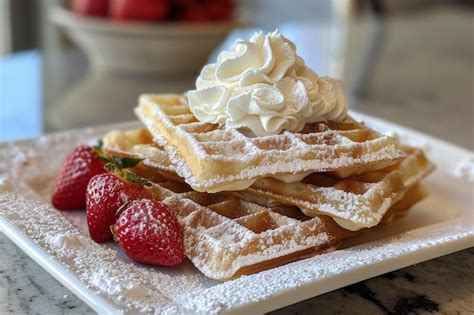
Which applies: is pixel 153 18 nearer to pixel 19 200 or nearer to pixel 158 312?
pixel 19 200

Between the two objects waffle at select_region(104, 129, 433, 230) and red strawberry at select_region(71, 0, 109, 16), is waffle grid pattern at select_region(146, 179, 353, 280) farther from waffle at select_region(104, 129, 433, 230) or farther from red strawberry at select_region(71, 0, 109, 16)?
red strawberry at select_region(71, 0, 109, 16)

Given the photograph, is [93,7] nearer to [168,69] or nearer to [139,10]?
[139,10]

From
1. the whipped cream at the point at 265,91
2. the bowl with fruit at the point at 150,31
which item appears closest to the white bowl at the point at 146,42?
the bowl with fruit at the point at 150,31

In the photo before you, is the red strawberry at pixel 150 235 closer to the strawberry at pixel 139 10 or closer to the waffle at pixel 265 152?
the waffle at pixel 265 152

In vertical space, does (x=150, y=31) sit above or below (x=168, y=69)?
above

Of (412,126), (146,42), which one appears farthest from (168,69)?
(412,126)

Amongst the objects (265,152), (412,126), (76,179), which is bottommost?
(412,126)
